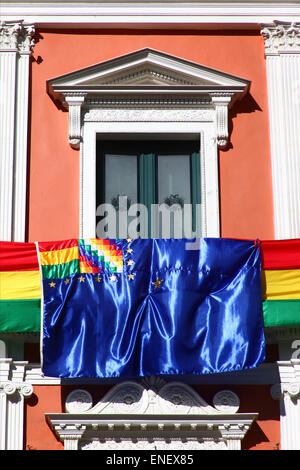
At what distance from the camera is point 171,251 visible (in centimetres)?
1680

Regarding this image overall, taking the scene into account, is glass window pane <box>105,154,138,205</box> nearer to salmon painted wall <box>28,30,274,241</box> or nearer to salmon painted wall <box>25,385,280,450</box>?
salmon painted wall <box>28,30,274,241</box>

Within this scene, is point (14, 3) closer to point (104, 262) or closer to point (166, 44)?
point (166, 44)

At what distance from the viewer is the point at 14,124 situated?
17906 mm

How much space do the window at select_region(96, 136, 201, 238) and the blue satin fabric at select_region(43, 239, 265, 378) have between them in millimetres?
878

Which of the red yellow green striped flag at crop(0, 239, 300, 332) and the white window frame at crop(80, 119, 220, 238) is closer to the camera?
the red yellow green striped flag at crop(0, 239, 300, 332)

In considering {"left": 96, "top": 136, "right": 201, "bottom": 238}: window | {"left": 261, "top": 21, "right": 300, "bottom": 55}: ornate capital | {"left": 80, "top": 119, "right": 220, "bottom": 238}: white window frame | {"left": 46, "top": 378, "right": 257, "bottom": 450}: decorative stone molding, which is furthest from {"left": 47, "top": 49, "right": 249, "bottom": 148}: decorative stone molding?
{"left": 46, "top": 378, "right": 257, "bottom": 450}: decorative stone molding

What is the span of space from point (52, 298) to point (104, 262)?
84cm

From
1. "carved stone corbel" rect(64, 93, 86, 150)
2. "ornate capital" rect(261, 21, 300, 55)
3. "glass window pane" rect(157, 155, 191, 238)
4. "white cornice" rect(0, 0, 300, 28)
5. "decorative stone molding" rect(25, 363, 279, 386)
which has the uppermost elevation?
"white cornice" rect(0, 0, 300, 28)

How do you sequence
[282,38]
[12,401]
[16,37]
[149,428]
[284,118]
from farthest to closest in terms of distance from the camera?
[282,38] < [16,37] < [284,118] < [12,401] < [149,428]

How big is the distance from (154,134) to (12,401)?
4288 millimetres

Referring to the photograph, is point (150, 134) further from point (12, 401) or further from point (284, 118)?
point (12, 401)

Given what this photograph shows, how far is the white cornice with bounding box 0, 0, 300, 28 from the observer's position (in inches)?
730

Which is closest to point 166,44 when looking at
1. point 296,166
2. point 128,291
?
point 296,166

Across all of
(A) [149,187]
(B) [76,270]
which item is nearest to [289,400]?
(B) [76,270]
